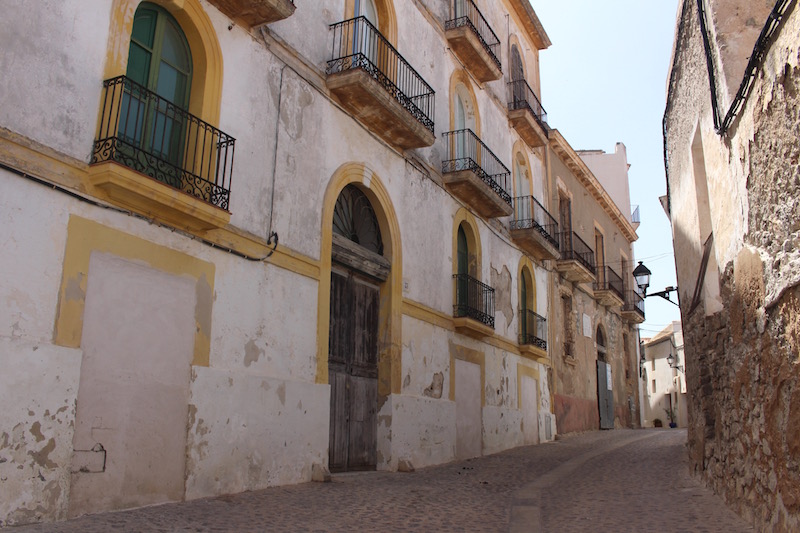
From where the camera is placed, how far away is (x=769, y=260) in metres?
4.97

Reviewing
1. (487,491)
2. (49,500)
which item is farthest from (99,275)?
(487,491)

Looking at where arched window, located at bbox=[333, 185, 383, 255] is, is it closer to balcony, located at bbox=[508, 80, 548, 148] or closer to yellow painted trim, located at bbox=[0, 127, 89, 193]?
yellow painted trim, located at bbox=[0, 127, 89, 193]

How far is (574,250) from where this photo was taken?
66.8 ft

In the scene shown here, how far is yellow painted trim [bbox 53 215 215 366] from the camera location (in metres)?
5.76

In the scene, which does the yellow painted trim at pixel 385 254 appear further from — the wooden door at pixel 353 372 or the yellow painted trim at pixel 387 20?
the yellow painted trim at pixel 387 20

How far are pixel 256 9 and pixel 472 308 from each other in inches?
274

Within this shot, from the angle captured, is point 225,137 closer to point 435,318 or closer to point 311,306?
point 311,306

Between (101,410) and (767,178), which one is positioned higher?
(767,178)

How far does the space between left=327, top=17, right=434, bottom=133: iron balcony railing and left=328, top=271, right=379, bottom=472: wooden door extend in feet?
9.84

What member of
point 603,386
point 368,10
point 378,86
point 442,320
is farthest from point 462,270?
point 603,386

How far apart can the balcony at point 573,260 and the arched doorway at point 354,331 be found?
9.65m

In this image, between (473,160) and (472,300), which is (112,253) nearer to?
(472,300)

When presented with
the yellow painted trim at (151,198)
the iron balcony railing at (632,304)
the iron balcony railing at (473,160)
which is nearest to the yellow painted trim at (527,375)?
the iron balcony railing at (473,160)

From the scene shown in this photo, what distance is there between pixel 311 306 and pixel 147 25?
3623 millimetres
